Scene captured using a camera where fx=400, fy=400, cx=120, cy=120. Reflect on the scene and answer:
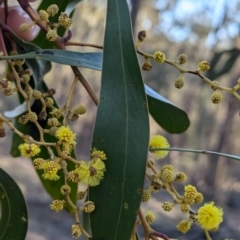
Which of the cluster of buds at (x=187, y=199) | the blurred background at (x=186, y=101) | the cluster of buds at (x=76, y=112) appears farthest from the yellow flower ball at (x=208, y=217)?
the blurred background at (x=186, y=101)

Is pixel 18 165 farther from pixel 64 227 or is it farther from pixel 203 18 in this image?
pixel 203 18

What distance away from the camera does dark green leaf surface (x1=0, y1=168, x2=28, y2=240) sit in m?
0.46

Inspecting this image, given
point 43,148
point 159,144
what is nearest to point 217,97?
point 159,144

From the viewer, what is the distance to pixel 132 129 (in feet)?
1.17

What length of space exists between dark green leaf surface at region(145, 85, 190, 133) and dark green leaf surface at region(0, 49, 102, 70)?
0.40 ft

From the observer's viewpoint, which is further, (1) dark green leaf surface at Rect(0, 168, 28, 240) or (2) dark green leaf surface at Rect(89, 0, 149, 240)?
(1) dark green leaf surface at Rect(0, 168, 28, 240)

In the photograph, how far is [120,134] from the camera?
36 cm

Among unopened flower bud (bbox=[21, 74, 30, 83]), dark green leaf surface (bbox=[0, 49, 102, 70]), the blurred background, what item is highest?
dark green leaf surface (bbox=[0, 49, 102, 70])

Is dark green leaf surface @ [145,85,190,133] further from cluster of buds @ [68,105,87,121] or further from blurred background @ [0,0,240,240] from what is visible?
blurred background @ [0,0,240,240]

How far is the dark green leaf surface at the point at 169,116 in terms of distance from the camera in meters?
0.54

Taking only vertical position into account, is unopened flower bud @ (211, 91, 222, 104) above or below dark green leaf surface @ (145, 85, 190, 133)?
above

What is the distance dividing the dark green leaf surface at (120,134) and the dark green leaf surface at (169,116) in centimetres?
16

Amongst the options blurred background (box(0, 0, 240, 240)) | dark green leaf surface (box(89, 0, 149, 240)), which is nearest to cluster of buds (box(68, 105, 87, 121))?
dark green leaf surface (box(89, 0, 149, 240))

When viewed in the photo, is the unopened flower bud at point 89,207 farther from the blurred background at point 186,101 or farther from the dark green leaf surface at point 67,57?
the blurred background at point 186,101
